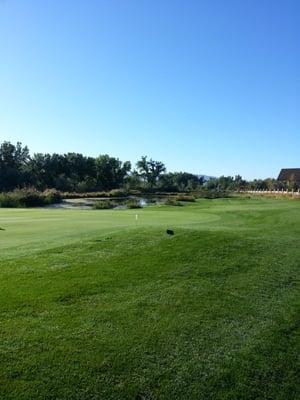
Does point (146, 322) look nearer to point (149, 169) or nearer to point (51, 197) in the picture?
point (51, 197)

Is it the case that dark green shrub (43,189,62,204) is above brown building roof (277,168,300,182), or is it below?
below

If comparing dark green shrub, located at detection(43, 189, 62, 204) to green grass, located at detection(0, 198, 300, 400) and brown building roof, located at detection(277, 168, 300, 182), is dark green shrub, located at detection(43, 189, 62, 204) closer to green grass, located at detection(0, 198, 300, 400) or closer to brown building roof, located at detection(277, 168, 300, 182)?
green grass, located at detection(0, 198, 300, 400)

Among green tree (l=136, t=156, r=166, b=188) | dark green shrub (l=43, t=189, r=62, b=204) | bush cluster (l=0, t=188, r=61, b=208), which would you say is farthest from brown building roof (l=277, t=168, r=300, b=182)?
bush cluster (l=0, t=188, r=61, b=208)

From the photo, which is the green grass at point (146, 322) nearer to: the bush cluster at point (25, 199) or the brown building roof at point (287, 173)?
the bush cluster at point (25, 199)

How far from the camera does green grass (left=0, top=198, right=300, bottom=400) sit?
209 inches

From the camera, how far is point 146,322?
6.63 meters

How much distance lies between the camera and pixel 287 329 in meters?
7.05

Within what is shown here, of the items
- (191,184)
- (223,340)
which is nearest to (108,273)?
(223,340)

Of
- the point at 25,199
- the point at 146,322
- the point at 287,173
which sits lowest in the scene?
the point at 25,199

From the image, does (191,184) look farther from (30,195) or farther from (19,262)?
(19,262)

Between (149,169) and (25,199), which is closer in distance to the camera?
(25,199)

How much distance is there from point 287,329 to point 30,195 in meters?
43.6

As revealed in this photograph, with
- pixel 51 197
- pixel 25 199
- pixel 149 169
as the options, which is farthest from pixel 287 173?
pixel 25 199

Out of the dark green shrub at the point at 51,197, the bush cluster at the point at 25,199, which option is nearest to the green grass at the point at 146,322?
the bush cluster at the point at 25,199
